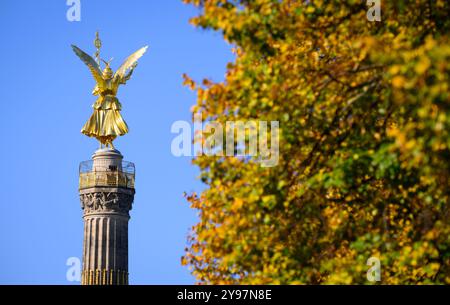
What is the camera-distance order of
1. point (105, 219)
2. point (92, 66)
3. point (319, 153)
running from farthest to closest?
point (92, 66), point (105, 219), point (319, 153)

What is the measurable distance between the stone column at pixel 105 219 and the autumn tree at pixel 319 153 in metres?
35.3

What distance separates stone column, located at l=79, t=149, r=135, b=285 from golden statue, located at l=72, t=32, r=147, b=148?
1.48 metres

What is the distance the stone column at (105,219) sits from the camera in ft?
187

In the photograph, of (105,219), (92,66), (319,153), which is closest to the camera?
(319,153)

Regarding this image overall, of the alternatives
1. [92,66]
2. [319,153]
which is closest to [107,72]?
[92,66]

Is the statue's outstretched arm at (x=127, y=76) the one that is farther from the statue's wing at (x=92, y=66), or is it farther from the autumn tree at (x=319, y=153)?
the autumn tree at (x=319, y=153)

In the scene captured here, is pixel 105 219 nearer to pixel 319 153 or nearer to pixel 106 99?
pixel 106 99

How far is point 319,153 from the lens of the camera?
21.4 m

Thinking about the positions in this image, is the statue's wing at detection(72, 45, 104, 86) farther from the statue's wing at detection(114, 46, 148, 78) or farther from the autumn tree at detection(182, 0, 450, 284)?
the autumn tree at detection(182, 0, 450, 284)

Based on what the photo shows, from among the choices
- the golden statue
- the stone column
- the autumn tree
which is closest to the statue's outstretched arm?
the golden statue

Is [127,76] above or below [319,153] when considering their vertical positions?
above

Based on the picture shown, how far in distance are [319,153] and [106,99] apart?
40164mm
